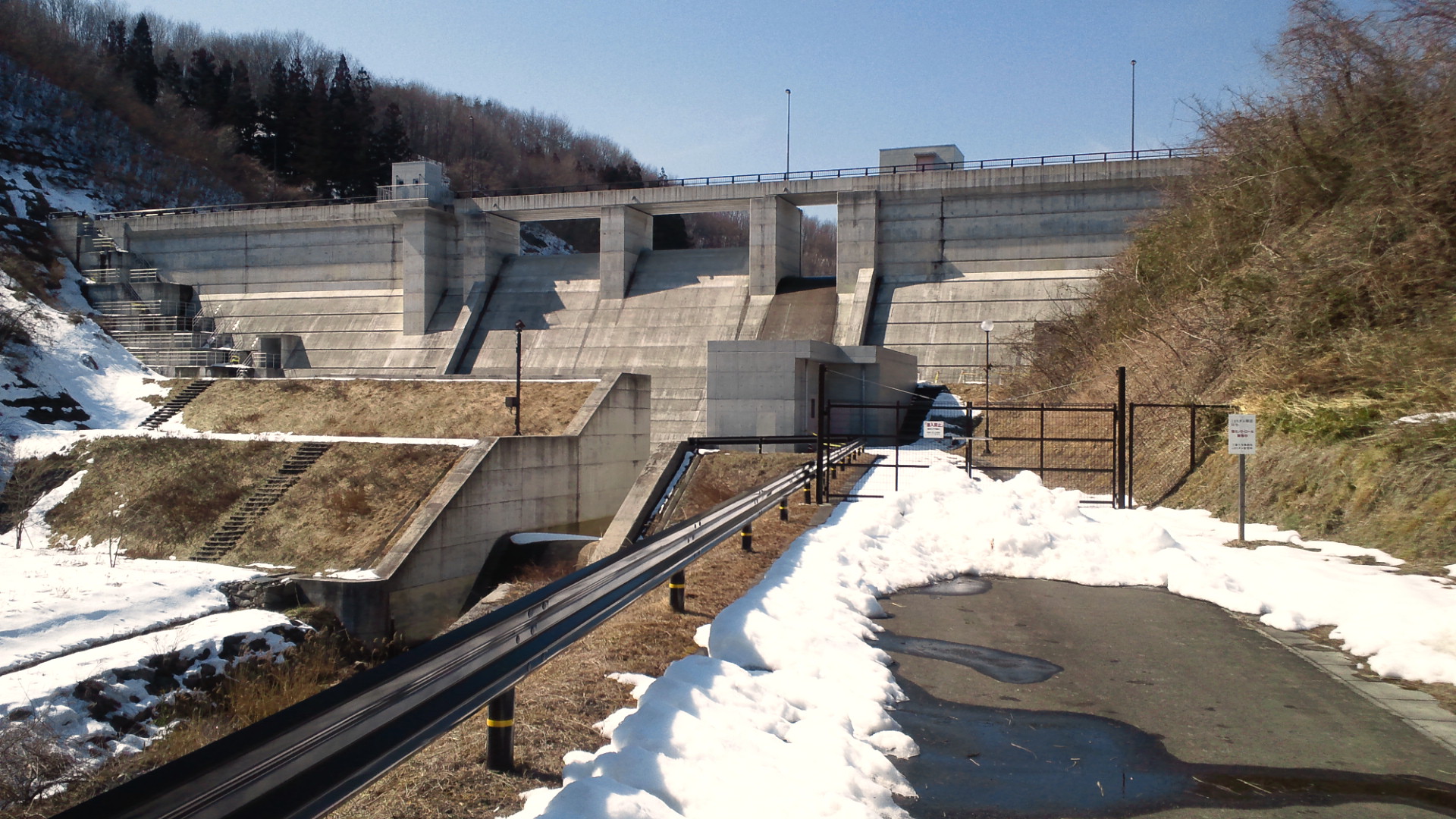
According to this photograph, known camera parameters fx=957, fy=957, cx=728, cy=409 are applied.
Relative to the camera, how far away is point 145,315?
1871 inches

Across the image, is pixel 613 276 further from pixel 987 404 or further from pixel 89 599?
pixel 89 599

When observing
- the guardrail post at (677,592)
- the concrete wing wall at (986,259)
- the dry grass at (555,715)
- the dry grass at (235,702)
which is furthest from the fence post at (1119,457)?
the concrete wing wall at (986,259)

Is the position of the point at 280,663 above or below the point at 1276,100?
below

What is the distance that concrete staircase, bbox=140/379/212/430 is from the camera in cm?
3219

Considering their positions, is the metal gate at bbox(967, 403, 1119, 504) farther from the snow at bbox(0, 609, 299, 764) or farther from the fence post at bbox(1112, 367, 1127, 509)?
the snow at bbox(0, 609, 299, 764)

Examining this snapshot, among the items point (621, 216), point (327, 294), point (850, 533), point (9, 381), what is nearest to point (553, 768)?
point (850, 533)

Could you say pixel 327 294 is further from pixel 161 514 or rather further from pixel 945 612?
pixel 945 612

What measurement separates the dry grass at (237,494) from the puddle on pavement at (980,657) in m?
15.7

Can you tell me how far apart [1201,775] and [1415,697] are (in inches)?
102

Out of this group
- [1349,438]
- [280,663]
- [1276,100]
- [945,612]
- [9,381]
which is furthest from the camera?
[9,381]

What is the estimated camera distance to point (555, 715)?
556 centimetres

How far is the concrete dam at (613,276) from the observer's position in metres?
40.6

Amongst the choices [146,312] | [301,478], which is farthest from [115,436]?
[146,312]

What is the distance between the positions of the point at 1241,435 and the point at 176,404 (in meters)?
32.7
